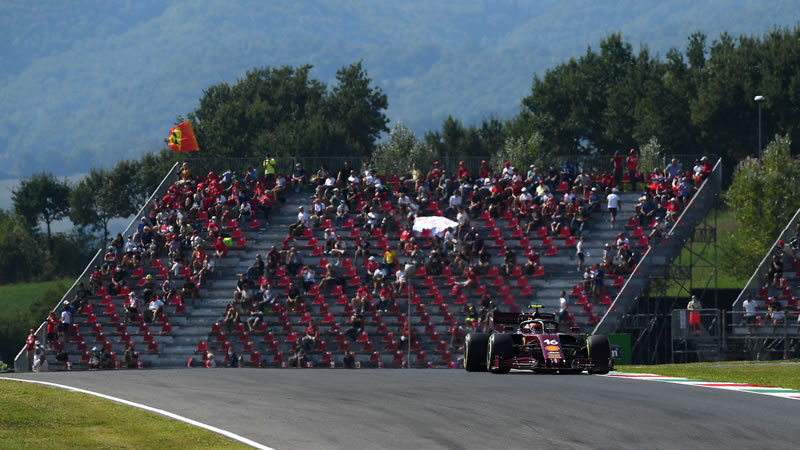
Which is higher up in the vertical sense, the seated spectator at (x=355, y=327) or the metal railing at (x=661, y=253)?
the metal railing at (x=661, y=253)

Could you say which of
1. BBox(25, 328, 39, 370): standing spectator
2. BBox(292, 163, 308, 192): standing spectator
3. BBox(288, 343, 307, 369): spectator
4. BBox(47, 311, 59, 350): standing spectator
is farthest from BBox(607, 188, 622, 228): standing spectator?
BBox(25, 328, 39, 370): standing spectator

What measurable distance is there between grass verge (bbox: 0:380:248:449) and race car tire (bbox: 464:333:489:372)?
908 centimetres

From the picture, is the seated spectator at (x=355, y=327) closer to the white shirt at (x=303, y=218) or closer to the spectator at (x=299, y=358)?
the spectator at (x=299, y=358)

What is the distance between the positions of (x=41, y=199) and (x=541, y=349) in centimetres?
10253

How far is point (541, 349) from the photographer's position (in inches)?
1067

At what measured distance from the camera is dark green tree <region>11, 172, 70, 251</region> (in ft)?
397

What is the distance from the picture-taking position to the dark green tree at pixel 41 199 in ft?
397

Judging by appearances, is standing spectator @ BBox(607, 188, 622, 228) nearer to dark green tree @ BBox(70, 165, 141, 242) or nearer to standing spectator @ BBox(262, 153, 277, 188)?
standing spectator @ BBox(262, 153, 277, 188)

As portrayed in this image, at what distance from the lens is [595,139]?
10612 cm

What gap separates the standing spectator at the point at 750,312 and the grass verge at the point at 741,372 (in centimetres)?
592

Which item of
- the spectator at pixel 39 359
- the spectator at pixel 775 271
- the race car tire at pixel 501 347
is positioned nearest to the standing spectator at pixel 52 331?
the spectator at pixel 39 359

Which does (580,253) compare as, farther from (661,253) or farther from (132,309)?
(132,309)

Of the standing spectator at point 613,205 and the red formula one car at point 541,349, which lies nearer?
the red formula one car at point 541,349

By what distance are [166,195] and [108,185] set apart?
67.9 metres
